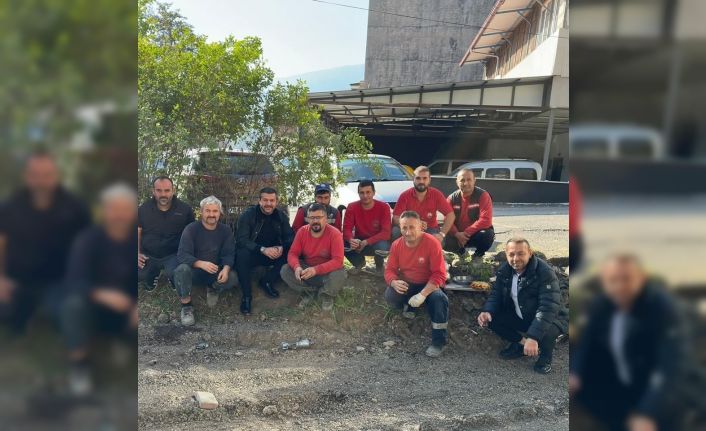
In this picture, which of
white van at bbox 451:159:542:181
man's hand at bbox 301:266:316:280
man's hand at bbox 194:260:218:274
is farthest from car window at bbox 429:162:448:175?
man's hand at bbox 194:260:218:274

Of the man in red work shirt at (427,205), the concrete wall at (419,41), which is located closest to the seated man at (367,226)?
the man in red work shirt at (427,205)

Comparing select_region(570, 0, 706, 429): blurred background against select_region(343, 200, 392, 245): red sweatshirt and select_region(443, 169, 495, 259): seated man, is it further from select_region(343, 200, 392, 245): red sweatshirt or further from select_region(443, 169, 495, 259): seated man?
select_region(443, 169, 495, 259): seated man

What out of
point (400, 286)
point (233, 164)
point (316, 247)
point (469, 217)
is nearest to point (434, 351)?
point (400, 286)

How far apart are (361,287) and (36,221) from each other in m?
4.98

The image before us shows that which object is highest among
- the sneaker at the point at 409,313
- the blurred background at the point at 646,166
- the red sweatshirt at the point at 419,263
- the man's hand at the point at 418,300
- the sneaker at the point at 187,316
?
the blurred background at the point at 646,166

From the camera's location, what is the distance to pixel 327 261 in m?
5.36

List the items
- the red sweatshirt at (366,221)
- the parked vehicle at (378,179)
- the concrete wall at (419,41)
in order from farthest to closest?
the concrete wall at (419,41)
the parked vehicle at (378,179)
the red sweatshirt at (366,221)

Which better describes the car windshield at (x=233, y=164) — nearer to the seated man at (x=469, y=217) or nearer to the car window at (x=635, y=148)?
the seated man at (x=469, y=217)

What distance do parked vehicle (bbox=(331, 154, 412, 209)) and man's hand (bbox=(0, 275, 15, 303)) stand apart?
7.12 metres

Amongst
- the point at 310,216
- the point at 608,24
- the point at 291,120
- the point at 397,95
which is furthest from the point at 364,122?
the point at 608,24

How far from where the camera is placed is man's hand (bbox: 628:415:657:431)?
78 centimetres

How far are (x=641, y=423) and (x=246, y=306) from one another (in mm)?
4861

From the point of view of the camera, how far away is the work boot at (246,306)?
17.6ft

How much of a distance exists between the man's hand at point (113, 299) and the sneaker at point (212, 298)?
15.4 feet
